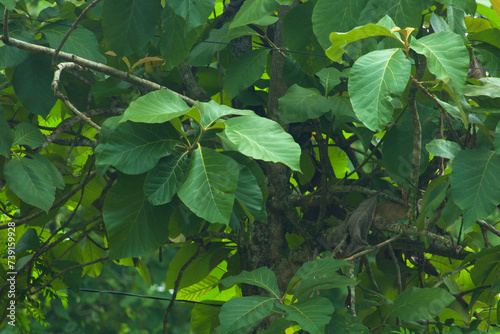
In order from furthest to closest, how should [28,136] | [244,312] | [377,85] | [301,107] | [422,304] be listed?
Result: [28,136], [301,107], [422,304], [244,312], [377,85]

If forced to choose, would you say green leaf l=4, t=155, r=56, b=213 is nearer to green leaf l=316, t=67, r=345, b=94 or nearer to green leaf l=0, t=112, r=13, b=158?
green leaf l=0, t=112, r=13, b=158

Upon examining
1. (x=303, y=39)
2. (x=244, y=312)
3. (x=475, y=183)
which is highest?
(x=303, y=39)

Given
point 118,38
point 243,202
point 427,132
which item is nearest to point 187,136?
point 243,202

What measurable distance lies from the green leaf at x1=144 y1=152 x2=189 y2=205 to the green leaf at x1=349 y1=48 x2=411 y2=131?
351 mm

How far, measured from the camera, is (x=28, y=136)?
1.34 metres

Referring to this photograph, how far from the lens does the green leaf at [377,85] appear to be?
0.88 metres

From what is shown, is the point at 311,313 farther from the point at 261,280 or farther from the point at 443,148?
the point at 443,148

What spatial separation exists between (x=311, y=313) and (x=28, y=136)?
2.88ft

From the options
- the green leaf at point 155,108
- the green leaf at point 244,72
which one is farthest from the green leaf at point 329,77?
the green leaf at point 155,108

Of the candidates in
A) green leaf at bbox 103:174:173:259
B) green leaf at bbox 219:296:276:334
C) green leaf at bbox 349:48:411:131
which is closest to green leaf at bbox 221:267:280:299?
green leaf at bbox 219:296:276:334

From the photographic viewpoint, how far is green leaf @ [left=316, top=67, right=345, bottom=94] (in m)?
1.33

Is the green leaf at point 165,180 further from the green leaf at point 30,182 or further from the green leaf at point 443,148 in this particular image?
the green leaf at point 443,148

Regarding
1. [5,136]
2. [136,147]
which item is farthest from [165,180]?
[5,136]

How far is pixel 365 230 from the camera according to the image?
1285 mm
